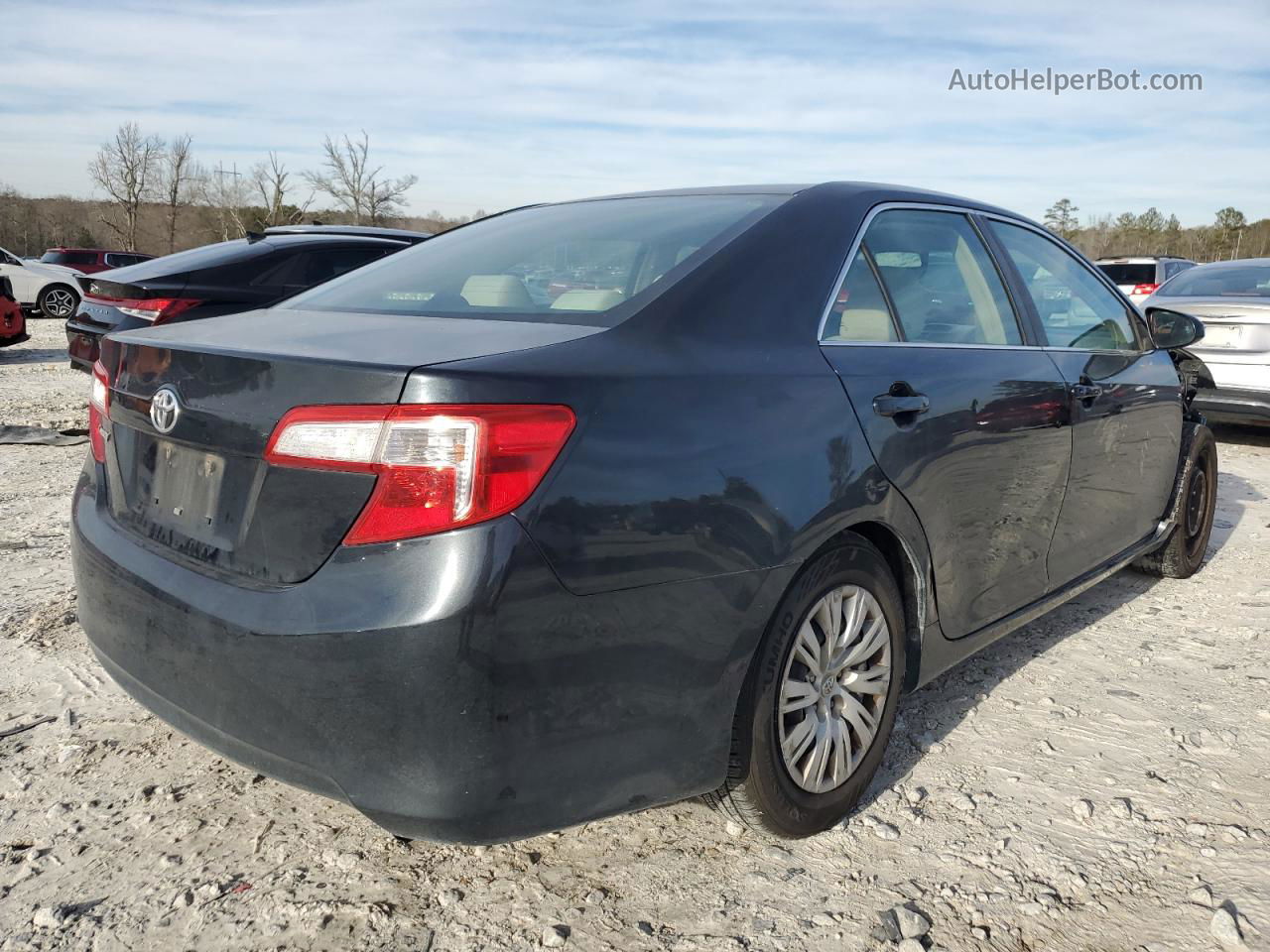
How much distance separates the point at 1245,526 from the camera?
580 cm

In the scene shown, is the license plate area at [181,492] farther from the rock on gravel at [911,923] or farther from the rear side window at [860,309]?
the rock on gravel at [911,923]

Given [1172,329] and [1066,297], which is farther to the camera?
[1172,329]

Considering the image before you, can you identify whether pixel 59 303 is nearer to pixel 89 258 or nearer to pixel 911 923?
pixel 89 258

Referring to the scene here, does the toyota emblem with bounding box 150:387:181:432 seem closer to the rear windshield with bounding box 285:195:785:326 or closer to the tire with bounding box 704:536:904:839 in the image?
the rear windshield with bounding box 285:195:785:326

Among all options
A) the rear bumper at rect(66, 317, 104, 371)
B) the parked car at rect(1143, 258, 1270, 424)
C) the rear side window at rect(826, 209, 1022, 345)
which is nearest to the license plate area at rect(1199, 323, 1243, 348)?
the parked car at rect(1143, 258, 1270, 424)

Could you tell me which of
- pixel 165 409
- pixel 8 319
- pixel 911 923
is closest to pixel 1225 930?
pixel 911 923

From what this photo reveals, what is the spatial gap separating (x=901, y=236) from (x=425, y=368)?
1.69 m

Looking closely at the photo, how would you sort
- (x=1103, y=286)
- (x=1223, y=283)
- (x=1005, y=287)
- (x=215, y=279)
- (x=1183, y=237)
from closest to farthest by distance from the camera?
(x=1005, y=287), (x=1103, y=286), (x=215, y=279), (x=1223, y=283), (x=1183, y=237)

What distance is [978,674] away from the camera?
3.60 meters

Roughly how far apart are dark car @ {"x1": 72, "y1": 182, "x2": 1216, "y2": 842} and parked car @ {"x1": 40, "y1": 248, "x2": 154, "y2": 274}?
29209mm

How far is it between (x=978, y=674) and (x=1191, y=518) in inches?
73.0

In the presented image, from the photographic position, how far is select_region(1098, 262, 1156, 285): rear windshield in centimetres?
1688

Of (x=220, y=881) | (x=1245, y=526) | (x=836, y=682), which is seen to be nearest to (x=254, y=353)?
(x=220, y=881)

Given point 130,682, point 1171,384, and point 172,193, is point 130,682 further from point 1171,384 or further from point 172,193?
point 172,193
